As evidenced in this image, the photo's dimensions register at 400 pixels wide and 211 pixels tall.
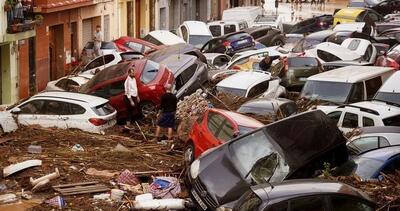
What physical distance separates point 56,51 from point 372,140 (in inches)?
782

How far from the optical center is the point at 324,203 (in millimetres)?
9930

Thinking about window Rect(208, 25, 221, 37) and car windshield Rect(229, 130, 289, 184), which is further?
window Rect(208, 25, 221, 37)

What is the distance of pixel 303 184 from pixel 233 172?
181 cm

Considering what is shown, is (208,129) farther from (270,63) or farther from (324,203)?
(270,63)

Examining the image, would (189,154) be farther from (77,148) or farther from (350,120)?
(350,120)

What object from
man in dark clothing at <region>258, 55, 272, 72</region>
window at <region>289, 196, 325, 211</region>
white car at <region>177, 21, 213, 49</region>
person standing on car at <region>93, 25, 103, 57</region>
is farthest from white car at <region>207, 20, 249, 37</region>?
window at <region>289, 196, 325, 211</region>

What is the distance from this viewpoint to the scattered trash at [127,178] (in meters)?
13.7

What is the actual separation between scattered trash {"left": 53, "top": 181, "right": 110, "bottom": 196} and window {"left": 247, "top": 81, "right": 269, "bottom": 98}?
8.64m

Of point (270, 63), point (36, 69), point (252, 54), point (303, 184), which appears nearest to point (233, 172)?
point (303, 184)

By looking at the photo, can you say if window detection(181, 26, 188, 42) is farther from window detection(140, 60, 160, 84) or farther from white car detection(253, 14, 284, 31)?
window detection(140, 60, 160, 84)

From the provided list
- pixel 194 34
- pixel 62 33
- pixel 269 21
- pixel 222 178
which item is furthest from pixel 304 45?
pixel 222 178

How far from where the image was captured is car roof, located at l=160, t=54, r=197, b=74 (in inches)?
883

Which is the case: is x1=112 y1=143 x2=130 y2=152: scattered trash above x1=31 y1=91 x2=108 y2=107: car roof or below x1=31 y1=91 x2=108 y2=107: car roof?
below

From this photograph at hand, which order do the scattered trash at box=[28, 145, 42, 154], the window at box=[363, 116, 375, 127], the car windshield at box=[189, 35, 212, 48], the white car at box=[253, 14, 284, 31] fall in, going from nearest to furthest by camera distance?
the scattered trash at box=[28, 145, 42, 154] → the window at box=[363, 116, 375, 127] → the car windshield at box=[189, 35, 212, 48] → the white car at box=[253, 14, 284, 31]
